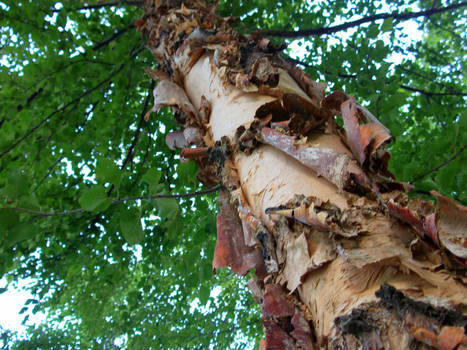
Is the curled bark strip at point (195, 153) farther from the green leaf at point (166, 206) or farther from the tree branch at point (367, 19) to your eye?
the tree branch at point (367, 19)

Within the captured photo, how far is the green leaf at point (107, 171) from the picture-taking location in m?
0.95

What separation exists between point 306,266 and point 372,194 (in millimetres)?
189

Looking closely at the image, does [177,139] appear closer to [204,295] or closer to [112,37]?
[204,295]

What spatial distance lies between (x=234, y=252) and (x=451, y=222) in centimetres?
44

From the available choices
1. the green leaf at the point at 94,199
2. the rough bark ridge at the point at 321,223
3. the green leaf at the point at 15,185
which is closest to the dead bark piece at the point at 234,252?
the rough bark ridge at the point at 321,223

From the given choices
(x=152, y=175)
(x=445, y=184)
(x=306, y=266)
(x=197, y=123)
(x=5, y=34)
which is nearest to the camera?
(x=306, y=266)

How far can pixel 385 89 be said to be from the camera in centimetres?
182

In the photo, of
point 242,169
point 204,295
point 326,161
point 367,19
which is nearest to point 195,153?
point 242,169

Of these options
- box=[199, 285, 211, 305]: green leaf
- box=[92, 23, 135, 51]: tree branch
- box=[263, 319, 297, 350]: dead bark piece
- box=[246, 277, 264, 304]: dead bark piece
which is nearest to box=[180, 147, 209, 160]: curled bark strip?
box=[246, 277, 264, 304]: dead bark piece

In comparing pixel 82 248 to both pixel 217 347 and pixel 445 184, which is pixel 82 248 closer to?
pixel 445 184

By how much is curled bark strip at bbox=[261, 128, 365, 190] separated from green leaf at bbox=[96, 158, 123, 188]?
455 mm

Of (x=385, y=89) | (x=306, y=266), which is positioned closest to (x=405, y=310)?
(x=306, y=266)

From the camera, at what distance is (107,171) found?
3.17 feet

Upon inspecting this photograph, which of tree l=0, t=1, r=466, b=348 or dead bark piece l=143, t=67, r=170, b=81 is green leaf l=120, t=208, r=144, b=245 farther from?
dead bark piece l=143, t=67, r=170, b=81
